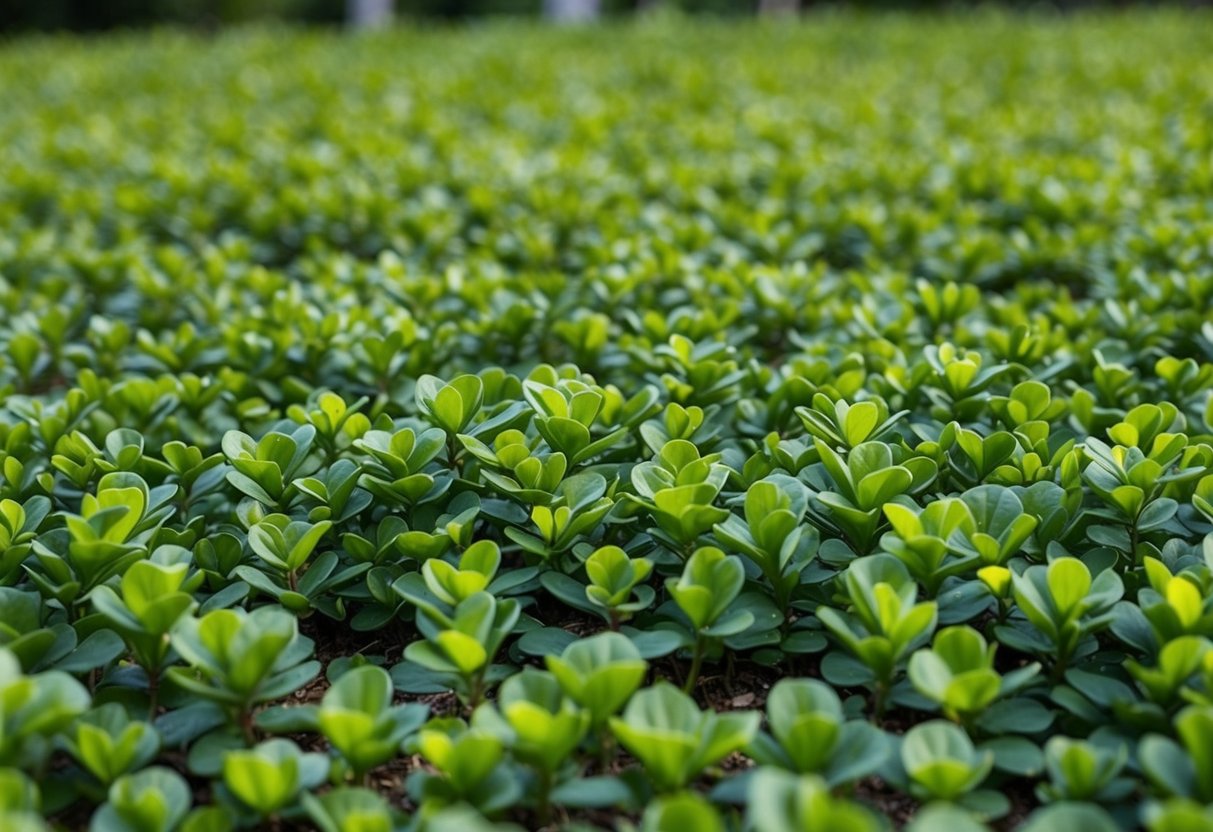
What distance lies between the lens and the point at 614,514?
6.56 ft

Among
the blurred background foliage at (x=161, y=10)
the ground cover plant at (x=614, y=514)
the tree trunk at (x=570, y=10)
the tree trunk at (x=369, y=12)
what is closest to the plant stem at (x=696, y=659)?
the ground cover plant at (x=614, y=514)

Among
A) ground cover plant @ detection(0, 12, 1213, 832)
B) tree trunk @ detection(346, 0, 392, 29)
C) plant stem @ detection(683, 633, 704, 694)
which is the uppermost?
tree trunk @ detection(346, 0, 392, 29)

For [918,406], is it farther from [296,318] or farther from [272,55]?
[272,55]

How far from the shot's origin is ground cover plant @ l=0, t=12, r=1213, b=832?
1438 mm

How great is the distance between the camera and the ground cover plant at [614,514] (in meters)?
1.44

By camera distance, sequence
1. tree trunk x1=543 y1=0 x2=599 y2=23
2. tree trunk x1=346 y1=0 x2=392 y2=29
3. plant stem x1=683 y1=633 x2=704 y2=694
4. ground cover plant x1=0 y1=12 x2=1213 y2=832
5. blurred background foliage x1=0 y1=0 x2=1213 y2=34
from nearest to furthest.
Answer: ground cover plant x1=0 y1=12 x2=1213 y2=832
plant stem x1=683 y1=633 x2=704 y2=694
tree trunk x1=543 y1=0 x2=599 y2=23
tree trunk x1=346 y1=0 x2=392 y2=29
blurred background foliage x1=0 y1=0 x2=1213 y2=34

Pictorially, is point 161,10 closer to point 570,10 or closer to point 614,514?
point 570,10

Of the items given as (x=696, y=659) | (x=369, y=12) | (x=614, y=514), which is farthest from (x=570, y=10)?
(x=696, y=659)

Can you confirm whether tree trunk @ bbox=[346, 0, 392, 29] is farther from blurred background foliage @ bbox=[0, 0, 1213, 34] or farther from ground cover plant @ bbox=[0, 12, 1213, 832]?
ground cover plant @ bbox=[0, 12, 1213, 832]

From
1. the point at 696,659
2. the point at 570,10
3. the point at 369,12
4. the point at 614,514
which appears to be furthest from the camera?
the point at 369,12

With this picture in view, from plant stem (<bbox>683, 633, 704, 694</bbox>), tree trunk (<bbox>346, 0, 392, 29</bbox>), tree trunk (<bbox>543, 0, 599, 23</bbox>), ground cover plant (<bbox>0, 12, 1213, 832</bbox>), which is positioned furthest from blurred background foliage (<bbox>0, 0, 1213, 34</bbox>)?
plant stem (<bbox>683, 633, 704, 694</bbox>)

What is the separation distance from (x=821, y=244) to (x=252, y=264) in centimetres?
213

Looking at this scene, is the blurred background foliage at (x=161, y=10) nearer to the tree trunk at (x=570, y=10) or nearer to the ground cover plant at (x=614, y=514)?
A: the tree trunk at (x=570, y=10)

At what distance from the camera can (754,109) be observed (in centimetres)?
635
